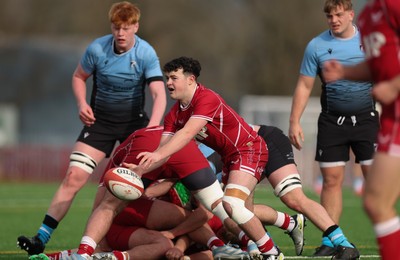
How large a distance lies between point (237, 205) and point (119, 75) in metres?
2.46

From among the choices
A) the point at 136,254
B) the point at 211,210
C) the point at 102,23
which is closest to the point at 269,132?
the point at 211,210

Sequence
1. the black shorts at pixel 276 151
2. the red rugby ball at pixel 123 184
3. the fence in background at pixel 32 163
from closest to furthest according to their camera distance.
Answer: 1. the red rugby ball at pixel 123 184
2. the black shorts at pixel 276 151
3. the fence in background at pixel 32 163

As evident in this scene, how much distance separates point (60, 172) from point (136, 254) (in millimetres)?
21891

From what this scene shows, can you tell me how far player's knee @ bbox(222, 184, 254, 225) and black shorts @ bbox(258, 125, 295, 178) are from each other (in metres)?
→ 0.74

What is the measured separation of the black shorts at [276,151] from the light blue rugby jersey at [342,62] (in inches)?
32.9

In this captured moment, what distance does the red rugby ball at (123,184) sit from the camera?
7297 mm

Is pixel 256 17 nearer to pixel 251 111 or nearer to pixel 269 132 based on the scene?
pixel 251 111

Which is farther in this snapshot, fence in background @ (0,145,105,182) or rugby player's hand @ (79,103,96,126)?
fence in background @ (0,145,105,182)

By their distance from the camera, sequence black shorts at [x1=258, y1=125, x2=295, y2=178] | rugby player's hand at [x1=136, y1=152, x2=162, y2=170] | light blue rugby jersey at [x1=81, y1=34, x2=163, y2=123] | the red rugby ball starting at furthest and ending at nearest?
1. light blue rugby jersey at [x1=81, y1=34, x2=163, y2=123]
2. black shorts at [x1=258, y1=125, x2=295, y2=178]
3. the red rugby ball
4. rugby player's hand at [x1=136, y1=152, x2=162, y2=170]

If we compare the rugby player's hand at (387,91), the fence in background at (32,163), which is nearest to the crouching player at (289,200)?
the rugby player's hand at (387,91)

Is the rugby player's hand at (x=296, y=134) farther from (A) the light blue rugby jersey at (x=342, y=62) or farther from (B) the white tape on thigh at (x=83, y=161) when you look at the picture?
(B) the white tape on thigh at (x=83, y=161)

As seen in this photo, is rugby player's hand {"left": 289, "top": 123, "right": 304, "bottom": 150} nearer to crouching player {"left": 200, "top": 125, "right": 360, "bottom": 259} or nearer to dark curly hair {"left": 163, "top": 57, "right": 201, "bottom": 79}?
crouching player {"left": 200, "top": 125, "right": 360, "bottom": 259}

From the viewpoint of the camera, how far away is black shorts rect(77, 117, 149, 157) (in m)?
9.45

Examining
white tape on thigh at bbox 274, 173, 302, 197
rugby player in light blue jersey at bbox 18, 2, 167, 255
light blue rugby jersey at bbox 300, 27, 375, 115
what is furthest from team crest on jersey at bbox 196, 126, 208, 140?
light blue rugby jersey at bbox 300, 27, 375, 115
